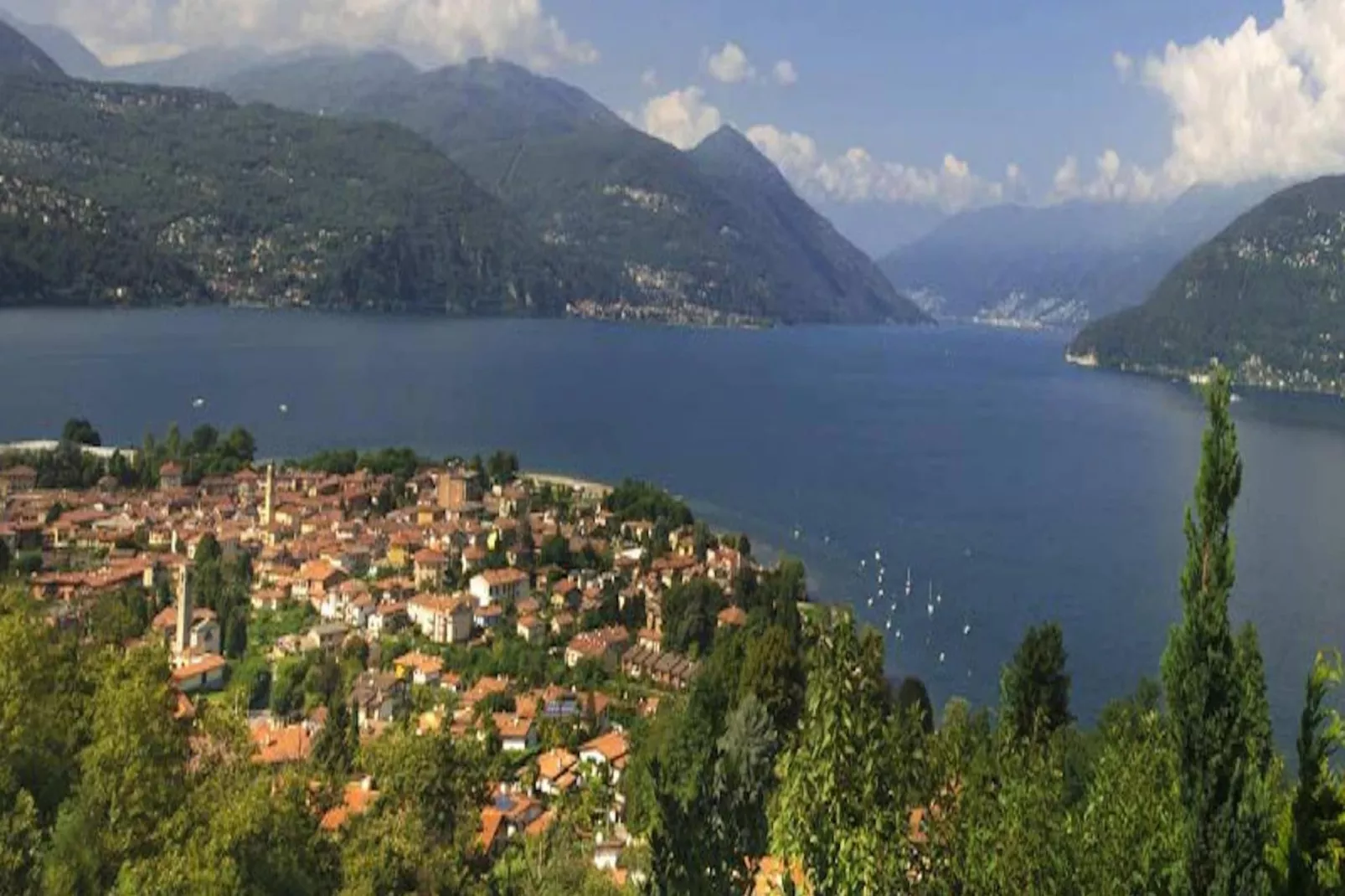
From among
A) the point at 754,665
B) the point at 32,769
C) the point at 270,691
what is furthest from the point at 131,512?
the point at 32,769

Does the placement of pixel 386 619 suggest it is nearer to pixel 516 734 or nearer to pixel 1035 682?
pixel 516 734

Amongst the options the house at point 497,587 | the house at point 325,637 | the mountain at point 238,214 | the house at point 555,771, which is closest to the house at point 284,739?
the house at point 555,771

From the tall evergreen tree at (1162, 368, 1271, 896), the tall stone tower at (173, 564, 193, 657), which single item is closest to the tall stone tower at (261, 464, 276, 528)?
the tall stone tower at (173, 564, 193, 657)

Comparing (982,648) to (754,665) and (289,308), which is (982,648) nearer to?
(754,665)

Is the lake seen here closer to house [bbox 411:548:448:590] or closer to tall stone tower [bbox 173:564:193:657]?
house [bbox 411:548:448:590]

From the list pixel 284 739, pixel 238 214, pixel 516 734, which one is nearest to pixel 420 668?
pixel 516 734

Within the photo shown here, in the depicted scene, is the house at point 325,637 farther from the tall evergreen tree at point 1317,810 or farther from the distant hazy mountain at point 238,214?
the distant hazy mountain at point 238,214
